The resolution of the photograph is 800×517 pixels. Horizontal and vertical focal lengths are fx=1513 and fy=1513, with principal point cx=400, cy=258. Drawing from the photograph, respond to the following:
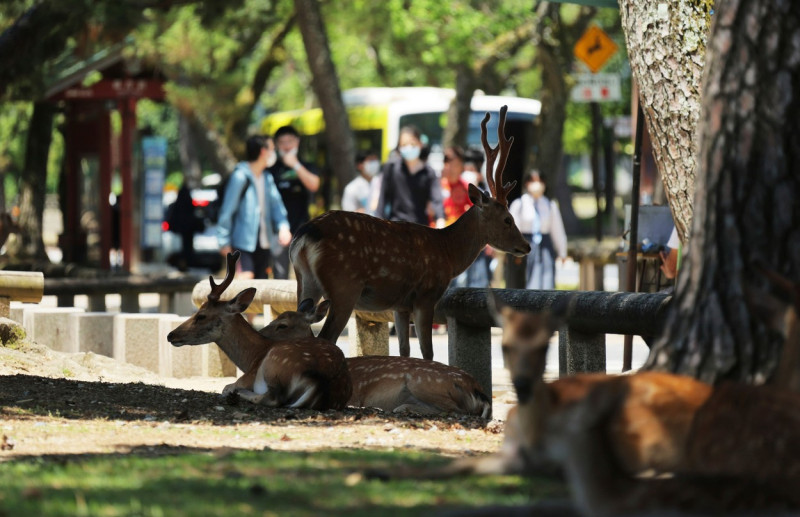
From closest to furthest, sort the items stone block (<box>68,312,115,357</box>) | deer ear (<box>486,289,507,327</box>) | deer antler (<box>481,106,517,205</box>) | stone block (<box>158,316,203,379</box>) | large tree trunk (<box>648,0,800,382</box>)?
deer ear (<box>486,289,507,327</box>), large tree trunk (<box>648,0,800,382</box>), deer antler (<box>481,106,517,205</box>), stone block (<box>158,316,203,379</box>), stone block (<box>68,312,115,357</box>)

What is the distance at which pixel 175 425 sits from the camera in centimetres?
853

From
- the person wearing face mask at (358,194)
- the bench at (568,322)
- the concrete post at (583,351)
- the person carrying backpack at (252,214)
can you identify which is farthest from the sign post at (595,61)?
the concrete post at (583,351)

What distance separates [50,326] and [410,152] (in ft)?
Result: 13.9

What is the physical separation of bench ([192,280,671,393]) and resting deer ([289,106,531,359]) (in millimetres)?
199

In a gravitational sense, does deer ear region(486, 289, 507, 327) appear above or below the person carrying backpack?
below

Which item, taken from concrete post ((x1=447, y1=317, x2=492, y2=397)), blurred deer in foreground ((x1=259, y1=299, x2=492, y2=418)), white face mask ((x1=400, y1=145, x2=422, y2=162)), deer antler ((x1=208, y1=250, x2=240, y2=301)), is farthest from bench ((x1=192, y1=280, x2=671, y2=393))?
white face mask ((x1=400, y1=145, x2=422, y2=162))

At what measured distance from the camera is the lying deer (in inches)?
193

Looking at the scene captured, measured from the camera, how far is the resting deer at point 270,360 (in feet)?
31.1

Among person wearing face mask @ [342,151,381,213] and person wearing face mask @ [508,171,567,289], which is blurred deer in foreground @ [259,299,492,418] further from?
person wearing face mask @ [508,171,567,289]

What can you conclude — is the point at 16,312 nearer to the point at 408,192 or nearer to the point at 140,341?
the point at 140,341

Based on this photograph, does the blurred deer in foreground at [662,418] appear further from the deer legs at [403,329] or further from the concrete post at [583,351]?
the deer legs at [403,329]

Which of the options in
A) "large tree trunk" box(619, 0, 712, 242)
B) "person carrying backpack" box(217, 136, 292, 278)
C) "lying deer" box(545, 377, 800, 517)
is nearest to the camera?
"lying deer" box(545, 377, 800, 517)

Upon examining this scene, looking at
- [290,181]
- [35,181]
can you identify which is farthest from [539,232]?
[35,181]

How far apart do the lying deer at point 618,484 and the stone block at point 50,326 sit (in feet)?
30.7
